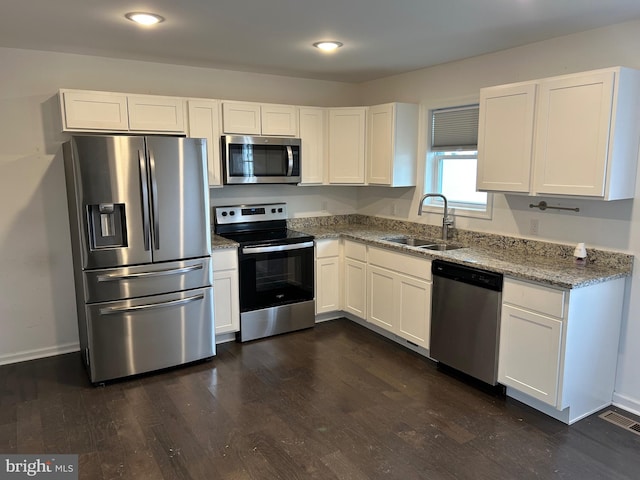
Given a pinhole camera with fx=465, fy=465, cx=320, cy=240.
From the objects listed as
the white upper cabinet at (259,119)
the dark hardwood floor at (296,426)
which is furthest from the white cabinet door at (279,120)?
the dark hardwood floor at (296,426)

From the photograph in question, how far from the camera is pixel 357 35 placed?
318cm

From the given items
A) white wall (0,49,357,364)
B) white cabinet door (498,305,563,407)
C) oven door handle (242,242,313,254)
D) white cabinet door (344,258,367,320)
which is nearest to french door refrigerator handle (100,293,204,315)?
oven door handle (242,242,313,254)

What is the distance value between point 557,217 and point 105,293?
10.7 ft

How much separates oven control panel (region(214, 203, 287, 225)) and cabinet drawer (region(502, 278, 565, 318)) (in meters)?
2.46

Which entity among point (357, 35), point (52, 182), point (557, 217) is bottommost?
point (557, 217)

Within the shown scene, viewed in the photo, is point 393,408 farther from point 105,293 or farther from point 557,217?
point 105,293

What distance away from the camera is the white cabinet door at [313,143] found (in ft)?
14.9

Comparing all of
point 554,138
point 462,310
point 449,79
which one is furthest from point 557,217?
point 449,79

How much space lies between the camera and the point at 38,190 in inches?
147

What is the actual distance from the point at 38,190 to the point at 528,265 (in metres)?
3.75

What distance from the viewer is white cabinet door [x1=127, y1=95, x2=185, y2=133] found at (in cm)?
371

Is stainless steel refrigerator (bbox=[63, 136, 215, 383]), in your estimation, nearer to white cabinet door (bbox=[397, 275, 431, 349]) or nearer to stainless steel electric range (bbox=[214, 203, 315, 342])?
stainless steel electric range (bbox=[214, 203, 315, 342])

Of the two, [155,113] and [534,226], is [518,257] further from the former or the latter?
[155,113]

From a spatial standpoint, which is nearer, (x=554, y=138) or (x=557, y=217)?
→ (x=554, y=138)
